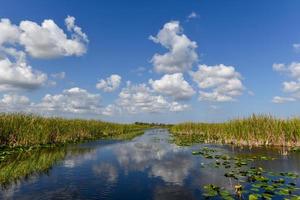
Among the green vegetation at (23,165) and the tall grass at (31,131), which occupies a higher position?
the tall grass at (31,131)

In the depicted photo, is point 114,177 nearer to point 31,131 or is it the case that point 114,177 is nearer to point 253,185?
point 253,185

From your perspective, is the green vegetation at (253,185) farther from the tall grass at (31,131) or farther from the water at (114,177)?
the tall grass at (31,131)

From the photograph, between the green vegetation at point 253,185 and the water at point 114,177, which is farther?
the water at point 114,177

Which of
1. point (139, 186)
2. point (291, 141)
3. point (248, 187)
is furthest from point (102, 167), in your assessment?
point (291, 141)

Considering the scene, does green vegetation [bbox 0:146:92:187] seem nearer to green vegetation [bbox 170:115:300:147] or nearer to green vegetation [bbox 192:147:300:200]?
green vegetation [bbox 192:147:300:200]

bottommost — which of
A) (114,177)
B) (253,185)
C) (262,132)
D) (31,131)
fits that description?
(114,177)

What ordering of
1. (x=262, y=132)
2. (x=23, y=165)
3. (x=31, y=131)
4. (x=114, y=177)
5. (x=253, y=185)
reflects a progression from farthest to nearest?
(x=262, y=132)
(x=31, y=131)
(x=23, y=165)
(x=114, y=177)
(x=253, y=185)

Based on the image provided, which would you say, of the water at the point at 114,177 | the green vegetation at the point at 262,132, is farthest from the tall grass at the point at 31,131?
the green vegetation at the point at 262,132

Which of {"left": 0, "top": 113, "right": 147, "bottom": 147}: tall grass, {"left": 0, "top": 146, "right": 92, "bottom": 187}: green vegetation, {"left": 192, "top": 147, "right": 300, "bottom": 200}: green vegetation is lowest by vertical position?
{"left": 0, "top": 146, "right": 92, "bottom": 187}: green vegetation

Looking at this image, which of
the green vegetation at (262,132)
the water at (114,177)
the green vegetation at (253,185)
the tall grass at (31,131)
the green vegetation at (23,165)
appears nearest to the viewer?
the green vegetation at (253,185)

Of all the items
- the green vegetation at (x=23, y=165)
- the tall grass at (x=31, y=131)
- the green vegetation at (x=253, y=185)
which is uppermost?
the tall grass at (x=31, y=131)

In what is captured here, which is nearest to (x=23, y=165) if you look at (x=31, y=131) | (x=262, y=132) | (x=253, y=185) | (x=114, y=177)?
(x=114, y=177)

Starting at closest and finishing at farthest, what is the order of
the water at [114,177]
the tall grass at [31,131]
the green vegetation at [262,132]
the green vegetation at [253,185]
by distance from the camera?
the green vegetation at [253,185], the water at [114,177], the tall grass at [31,131], the green vegetation at [262,132]

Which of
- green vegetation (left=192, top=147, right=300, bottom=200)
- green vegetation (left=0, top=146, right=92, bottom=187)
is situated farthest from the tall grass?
green vegetation (left=192, top=147, right=300, bottom=200)
